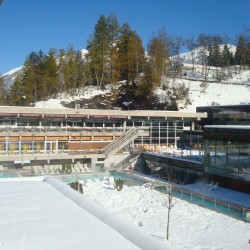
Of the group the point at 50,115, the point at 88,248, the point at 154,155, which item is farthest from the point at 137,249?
the point at 50,115

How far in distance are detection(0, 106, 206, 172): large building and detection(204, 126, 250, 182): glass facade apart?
937 cm

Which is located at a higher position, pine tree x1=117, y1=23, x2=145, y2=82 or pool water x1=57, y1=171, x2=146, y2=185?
pine tree x1=117, y1=23, x2=145, y2=82

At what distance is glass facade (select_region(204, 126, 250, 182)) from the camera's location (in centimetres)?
2162

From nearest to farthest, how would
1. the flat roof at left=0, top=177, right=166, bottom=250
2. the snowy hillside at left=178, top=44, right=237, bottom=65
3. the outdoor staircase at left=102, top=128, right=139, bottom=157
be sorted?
the flat roof at left=0, top=177, right=166, bottom=250, the outdoor staircase at left=102, top=128, right=139, bottom=157, the snowy hillside at left=178, top=44, right=237, bottom=65

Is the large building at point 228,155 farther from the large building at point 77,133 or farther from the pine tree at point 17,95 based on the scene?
the pine tree at point 17,95

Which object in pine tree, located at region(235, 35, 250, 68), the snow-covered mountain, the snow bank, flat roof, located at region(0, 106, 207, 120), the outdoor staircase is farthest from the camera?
pine tree, located at region(235, 35, 250, 68)

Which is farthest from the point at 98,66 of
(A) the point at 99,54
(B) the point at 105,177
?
(B) the point at 105,177

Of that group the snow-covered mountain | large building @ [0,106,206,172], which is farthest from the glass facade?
the snow-covered mountain

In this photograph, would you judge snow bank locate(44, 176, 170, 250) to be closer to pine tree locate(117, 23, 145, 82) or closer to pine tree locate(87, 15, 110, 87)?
pine tree locate(117, 23, 145, 82)

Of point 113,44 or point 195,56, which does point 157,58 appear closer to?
point 113,44

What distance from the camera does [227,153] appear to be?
75.8 ft

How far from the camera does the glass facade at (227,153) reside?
21625 mm

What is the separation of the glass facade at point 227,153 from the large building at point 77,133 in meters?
9.37

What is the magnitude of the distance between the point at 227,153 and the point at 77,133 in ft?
45.8
